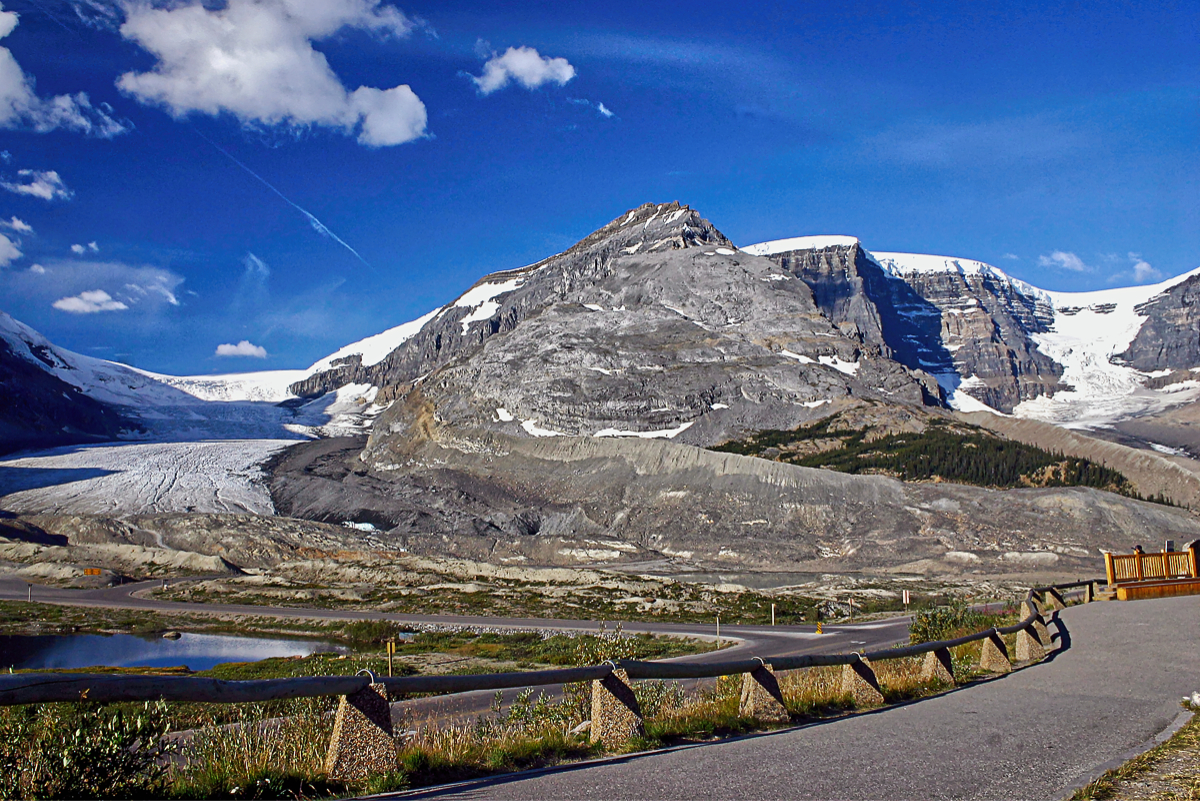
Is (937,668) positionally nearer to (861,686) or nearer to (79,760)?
(861,686)

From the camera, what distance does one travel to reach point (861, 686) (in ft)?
38.5

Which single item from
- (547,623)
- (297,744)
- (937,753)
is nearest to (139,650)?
(547,623)

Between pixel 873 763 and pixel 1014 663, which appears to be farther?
pixel 1014 663

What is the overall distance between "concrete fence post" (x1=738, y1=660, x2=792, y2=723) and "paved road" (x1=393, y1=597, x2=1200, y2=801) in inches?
21.8

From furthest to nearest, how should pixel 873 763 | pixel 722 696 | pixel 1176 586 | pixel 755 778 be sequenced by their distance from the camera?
1. pixel 1176 586
2. pixel 722 696
3. pixel 873 763
4. pixel 755 778

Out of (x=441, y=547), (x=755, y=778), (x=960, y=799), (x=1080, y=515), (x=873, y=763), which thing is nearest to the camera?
(x=960, y=799)

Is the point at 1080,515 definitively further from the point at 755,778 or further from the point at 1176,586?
the point at 755,778

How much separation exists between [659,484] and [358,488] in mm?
48413

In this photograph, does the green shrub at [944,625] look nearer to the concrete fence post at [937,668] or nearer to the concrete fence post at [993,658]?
the concrete fence post at [993,658]

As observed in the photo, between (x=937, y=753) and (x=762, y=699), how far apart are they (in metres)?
2.46

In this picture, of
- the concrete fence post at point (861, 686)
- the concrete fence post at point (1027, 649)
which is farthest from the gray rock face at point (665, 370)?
the concrete fence post at point (861, 686)

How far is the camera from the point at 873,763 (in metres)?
7.75

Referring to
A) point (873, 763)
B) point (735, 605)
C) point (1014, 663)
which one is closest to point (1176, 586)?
point (1014, 663)

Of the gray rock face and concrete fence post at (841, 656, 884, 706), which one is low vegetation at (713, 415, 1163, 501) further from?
concrete fence post at (841, 656, 884, 706)
